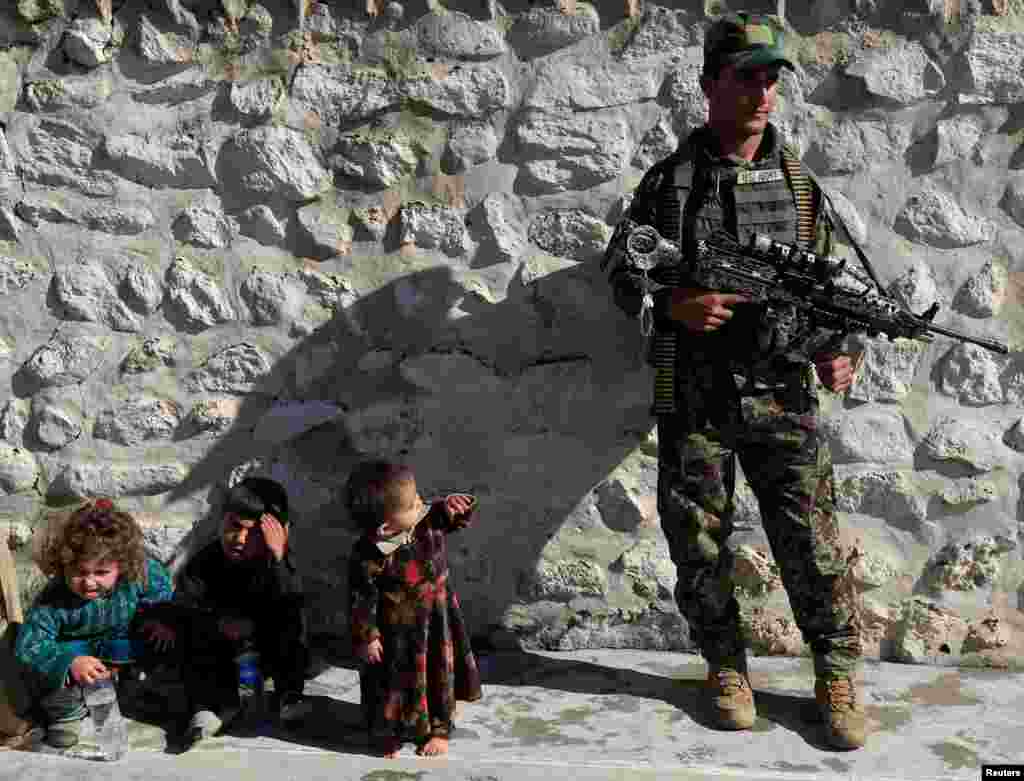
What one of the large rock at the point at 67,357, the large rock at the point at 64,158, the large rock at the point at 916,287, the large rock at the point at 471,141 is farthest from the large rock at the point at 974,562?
the large rock at the point at 64,158

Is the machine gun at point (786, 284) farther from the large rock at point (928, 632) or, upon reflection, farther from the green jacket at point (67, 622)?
the green jacket at point (67, 622)

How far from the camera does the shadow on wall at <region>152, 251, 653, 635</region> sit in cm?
444

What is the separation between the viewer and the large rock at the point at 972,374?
4.35 metres

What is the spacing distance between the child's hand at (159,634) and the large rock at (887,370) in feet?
7.67

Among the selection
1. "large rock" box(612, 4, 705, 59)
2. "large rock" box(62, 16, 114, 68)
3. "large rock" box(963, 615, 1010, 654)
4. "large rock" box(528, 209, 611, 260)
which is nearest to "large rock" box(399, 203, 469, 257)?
"large rock" box(528, 209, 611, 260)

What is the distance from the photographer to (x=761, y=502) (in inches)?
159

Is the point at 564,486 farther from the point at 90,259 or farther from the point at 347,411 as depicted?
the point at 90,259

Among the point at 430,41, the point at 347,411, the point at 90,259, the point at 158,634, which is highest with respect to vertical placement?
the point at 430,41

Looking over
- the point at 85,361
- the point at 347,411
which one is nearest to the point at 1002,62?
the point at 347,411

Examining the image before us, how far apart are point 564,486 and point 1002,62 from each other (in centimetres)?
198

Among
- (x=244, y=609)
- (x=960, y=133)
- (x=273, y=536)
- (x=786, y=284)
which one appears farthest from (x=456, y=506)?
(x=960, y=133)

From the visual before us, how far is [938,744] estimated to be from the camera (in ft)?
12.8

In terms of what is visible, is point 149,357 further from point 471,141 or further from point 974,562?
point 974,562

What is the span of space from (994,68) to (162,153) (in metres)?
2.73
